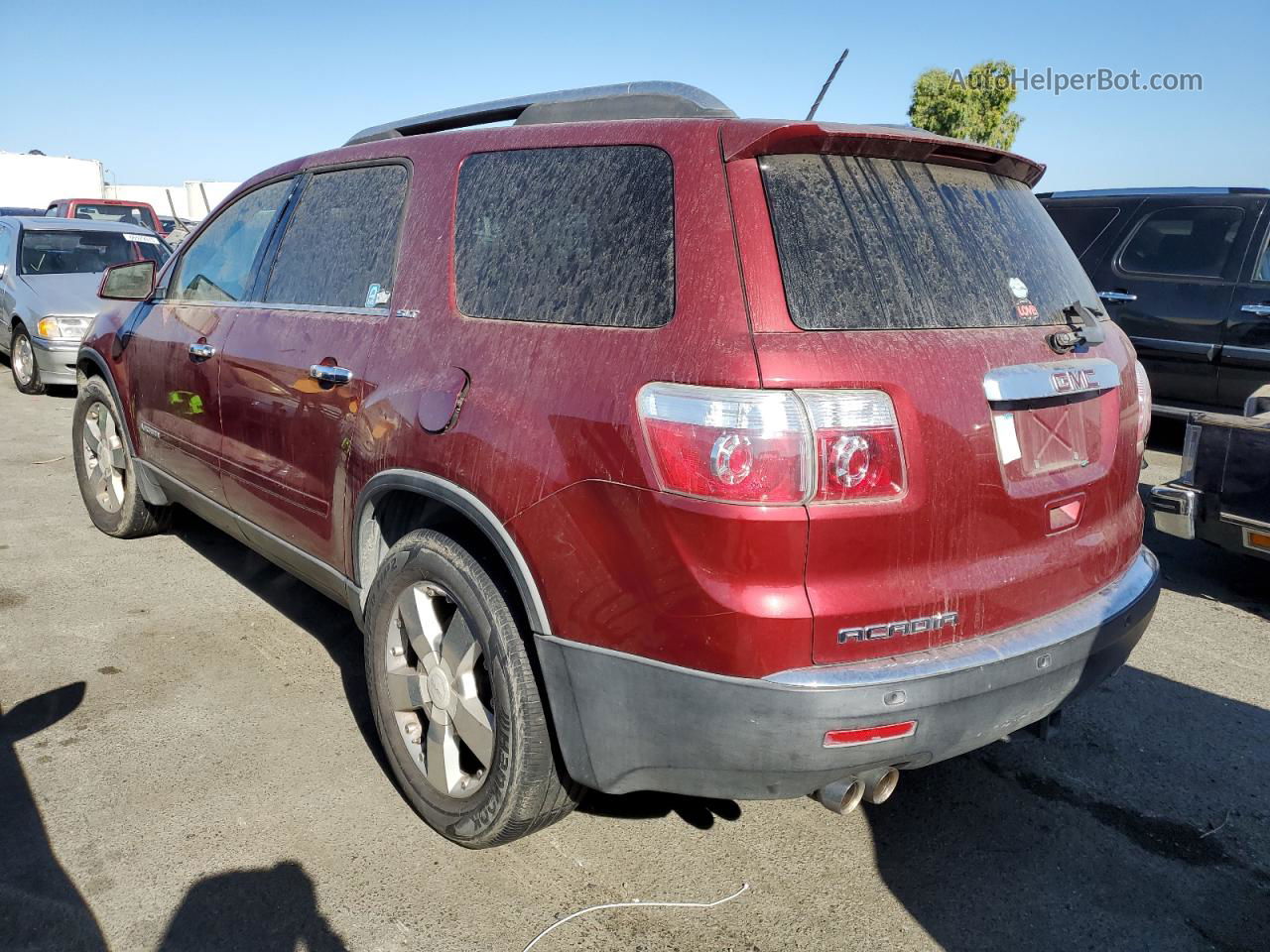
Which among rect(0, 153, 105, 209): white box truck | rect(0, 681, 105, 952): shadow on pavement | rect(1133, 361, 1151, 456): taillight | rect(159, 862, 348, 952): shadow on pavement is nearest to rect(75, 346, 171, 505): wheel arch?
rect(0, 681, 105, 952): shadow on pavement

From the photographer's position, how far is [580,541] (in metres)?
2.21

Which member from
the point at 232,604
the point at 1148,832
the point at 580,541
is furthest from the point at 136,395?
the point at 1148,832

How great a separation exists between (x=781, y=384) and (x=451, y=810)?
150 centimetres

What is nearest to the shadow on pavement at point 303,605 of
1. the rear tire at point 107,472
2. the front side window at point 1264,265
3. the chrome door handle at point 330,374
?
the rear tire at point 107,472

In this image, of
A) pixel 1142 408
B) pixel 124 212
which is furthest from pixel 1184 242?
pixel 124 212

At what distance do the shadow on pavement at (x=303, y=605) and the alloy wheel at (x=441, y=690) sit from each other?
12.8 inches

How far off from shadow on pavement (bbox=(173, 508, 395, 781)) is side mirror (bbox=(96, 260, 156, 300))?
1340 mm

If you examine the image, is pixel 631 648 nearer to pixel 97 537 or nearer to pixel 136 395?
pixel 136 395

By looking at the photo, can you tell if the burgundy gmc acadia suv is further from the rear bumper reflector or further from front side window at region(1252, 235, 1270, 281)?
front side window at region(1252, 235, 1270, 281)

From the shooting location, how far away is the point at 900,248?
231 centimetres

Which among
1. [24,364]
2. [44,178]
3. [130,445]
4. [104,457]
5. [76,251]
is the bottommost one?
[24,364]

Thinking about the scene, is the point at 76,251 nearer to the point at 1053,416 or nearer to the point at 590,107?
the point at 590,107

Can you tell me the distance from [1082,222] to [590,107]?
6642 mm

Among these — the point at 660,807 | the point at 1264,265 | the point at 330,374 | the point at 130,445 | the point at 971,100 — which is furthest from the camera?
the point at 971,100
